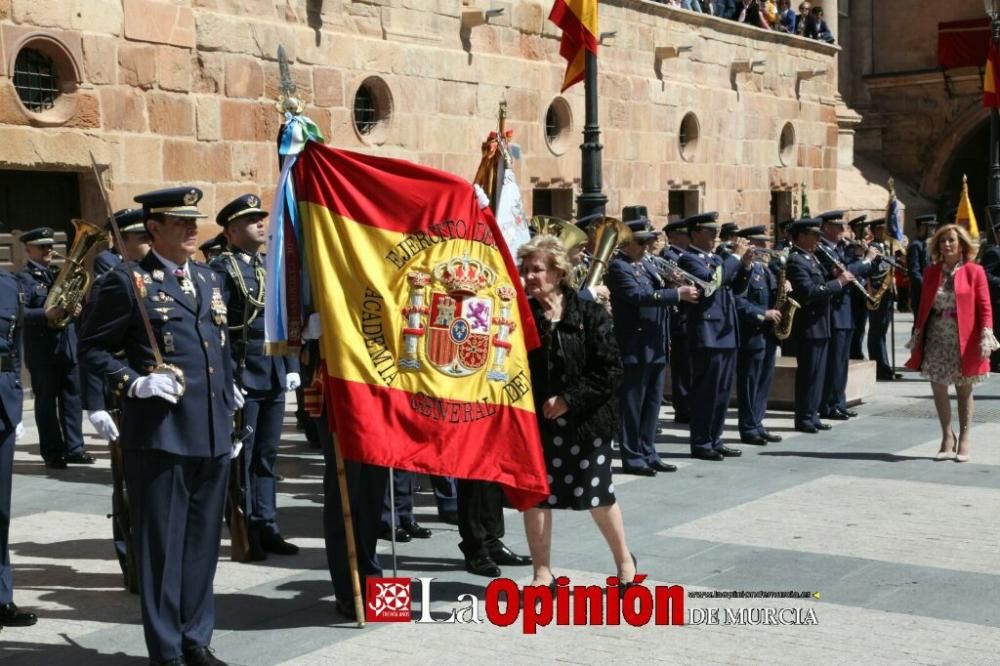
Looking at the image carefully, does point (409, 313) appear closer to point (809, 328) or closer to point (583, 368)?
point (583, 368)

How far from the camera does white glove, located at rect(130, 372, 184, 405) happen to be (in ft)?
19.0

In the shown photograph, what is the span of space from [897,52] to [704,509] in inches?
1338

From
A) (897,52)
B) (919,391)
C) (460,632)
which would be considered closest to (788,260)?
(919,391)

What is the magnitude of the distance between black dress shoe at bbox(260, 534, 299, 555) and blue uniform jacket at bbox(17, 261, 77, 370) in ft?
13.7

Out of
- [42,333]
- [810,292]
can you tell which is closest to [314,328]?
[42,333]

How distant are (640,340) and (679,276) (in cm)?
83

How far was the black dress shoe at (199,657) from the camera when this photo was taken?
5895 mm

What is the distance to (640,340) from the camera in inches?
422

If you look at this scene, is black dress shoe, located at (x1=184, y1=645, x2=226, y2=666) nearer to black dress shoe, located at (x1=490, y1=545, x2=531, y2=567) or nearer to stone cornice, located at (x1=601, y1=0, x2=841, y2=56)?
black dress shoe, located at (x1=490, y1=545, x2=531, y2=567)

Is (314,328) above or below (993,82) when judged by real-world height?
below

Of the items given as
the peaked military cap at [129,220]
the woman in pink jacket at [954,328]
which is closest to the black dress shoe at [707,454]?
the woman in pink jacket at [954,328]

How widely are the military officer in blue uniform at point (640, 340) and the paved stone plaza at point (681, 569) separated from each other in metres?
0.31

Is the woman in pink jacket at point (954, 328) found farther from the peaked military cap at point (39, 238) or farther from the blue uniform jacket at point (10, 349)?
the blue uniform jacket at point (10, 349)

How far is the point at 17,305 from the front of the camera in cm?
707
